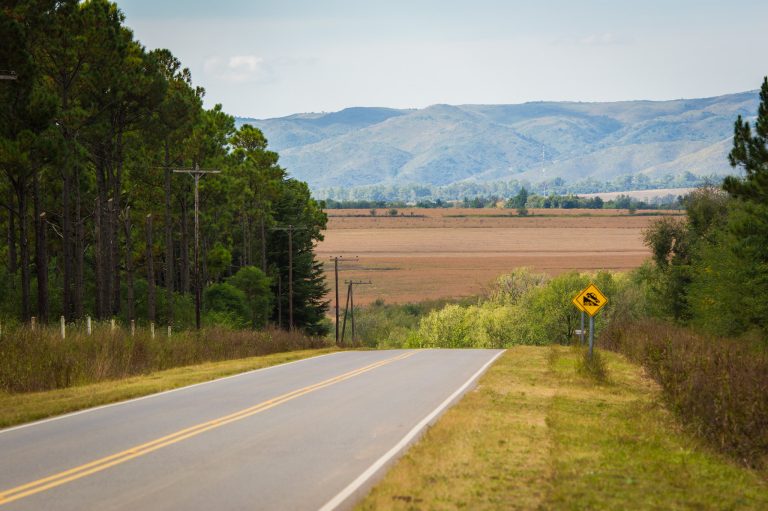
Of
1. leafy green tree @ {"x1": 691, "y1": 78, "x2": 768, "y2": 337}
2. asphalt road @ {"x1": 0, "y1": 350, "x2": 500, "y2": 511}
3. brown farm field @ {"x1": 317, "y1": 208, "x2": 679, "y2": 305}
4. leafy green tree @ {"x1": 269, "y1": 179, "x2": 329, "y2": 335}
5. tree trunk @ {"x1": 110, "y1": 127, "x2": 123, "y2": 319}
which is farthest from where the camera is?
brown farm field @ {"x1": 317, "y1": 208, "x2": 679, "y2": 305}

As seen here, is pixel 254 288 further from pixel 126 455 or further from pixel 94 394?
pixel 126 455

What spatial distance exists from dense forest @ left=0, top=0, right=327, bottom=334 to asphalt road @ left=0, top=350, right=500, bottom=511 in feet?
31.1

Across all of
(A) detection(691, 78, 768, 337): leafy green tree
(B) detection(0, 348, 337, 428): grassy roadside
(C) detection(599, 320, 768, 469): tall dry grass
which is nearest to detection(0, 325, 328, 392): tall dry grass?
(B) detection(0, 348, 337, 428): grassy roadside

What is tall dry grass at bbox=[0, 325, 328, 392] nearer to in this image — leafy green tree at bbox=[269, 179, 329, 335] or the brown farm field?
leafy green tree at bbox=[269, 179, 329, 335]

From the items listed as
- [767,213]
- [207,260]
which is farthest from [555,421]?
[207,260]

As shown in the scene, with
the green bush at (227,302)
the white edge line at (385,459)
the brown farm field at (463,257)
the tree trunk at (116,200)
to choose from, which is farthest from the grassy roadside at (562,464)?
the brown farm field at (463,257)

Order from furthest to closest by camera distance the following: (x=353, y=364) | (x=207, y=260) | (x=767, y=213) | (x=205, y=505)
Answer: (x=207, y=260), (x=767, y=213), (x=353, y=364), (x=205, y=505)

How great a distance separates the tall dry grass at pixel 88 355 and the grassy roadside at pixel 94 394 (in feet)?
2.07

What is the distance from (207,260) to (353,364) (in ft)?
161

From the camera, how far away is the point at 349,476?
12125 mm

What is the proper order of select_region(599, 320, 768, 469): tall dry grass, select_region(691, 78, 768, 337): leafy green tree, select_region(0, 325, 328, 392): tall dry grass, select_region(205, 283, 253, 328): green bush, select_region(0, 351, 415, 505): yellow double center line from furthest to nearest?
1. select_region(205, 283, 253, 328): green bush
2. select_region(691, 78, 768, 337): leafy green tree
3. select_region(0, 325, 328, 392): tall dry grass
4. select_region(599, 320, 768, 469): tall dry grass
5. select_region(0, 351, 415, 505): yellow double center line

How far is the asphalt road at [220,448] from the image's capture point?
1084cm

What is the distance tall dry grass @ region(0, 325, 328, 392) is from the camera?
22688 mm

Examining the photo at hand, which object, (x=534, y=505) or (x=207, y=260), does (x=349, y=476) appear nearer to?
(x=534, y=505)
